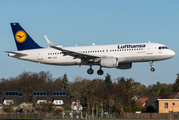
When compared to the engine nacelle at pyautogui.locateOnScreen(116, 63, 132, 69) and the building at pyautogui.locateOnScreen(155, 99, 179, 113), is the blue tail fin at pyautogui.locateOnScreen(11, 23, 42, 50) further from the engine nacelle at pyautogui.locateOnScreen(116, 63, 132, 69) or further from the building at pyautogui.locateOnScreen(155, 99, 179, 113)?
the building at pyautogui.locateOnScreen(155, 99, 179, 113)

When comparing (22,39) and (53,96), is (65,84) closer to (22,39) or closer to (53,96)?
(53,96)

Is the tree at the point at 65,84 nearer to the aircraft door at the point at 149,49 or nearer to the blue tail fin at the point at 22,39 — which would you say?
the blue tail fin at the point at 22,39

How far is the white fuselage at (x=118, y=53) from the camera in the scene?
45.4m

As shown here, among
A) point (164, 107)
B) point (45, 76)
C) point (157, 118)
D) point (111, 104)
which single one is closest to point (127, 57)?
point (157, 118)

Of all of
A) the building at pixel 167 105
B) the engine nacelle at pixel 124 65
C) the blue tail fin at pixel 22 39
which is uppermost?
the blue tail fin at pixel 22 39

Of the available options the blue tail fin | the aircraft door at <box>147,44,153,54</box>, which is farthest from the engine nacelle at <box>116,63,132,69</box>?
the blue tail fin

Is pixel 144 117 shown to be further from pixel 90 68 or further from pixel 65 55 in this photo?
pixel 65 55

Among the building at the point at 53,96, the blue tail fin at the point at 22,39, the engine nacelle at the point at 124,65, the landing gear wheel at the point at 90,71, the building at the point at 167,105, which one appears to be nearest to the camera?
the landing gear wheel at the point at 90,71

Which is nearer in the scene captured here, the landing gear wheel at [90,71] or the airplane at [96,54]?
the airplane at [96,54]

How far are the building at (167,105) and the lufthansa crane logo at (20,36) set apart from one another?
108ft

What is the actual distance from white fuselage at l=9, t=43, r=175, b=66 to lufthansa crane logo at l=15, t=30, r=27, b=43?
4776 mm

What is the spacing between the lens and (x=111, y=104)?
83.4m

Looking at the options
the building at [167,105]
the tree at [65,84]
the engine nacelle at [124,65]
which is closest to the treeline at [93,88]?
the tree at [65,84]

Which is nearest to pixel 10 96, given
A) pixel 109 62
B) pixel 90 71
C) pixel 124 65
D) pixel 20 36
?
pixel 20 36
